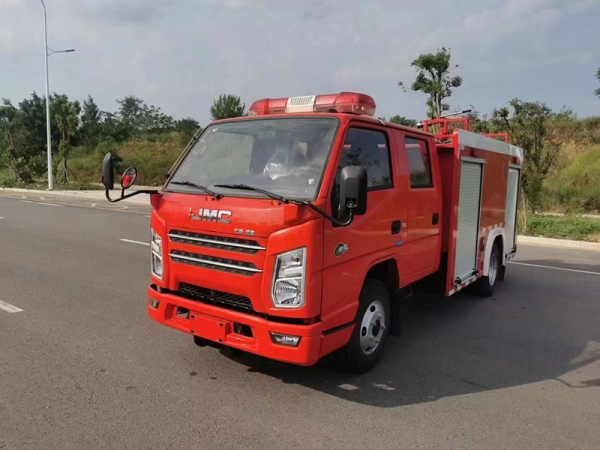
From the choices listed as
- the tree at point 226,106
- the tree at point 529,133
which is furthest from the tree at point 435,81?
the tree at point 226,106

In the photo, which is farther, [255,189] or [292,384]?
[292,384]

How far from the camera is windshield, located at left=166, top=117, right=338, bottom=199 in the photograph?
3.69 m

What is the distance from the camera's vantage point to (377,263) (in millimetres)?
4078

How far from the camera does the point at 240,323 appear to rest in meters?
3.53

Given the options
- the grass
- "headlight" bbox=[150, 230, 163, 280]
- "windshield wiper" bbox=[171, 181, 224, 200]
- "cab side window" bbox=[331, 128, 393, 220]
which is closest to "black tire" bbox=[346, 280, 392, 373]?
"cab side window" bbox=[331, 128, 393, 220]

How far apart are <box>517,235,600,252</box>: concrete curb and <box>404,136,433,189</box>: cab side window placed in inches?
344

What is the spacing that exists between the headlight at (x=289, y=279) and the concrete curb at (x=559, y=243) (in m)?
10.7

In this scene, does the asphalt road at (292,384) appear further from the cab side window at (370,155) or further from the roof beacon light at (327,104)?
the roof beacon light at (327,104)

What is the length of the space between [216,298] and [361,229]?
1.22 metres

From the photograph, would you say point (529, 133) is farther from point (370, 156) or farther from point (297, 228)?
point (297, 228)

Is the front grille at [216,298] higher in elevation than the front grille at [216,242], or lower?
lower

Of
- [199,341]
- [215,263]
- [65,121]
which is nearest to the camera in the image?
[215,263]

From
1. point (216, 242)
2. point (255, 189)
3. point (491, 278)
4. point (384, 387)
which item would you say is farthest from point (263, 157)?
point (491, 278)

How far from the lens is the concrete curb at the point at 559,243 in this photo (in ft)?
38.5
